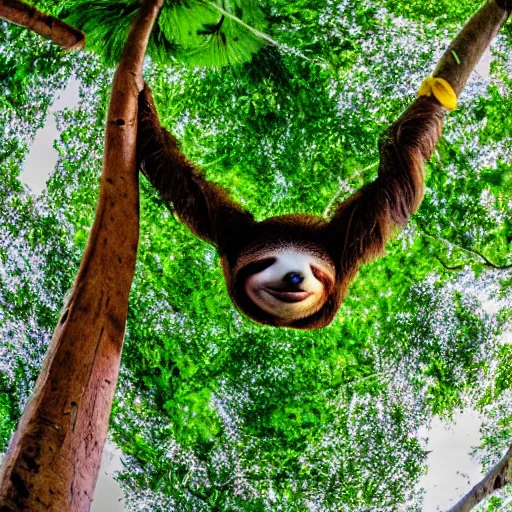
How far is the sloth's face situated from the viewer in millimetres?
2021

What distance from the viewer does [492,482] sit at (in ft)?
16.1

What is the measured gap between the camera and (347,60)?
5305mm

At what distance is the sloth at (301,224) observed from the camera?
2068mm

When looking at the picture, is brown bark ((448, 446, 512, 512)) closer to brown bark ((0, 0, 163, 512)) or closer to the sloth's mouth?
the sloth's mouth

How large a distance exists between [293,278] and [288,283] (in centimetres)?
3

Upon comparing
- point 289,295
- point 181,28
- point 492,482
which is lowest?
point 289,295

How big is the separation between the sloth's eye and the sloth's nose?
9 centimetres

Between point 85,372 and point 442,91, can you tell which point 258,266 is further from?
point 442,91

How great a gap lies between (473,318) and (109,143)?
5087 mm

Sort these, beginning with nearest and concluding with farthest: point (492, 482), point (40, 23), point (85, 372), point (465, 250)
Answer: point (85, 372) → point (40, 23) → point (492, 482) → point (465, 250)

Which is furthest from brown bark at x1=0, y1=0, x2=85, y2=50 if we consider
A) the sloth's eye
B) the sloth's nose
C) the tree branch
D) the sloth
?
the tree branch

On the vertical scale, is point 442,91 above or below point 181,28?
below

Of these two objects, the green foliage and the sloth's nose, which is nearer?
the sloth's nose

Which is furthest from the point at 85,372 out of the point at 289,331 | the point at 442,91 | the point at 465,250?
the point at 465,250
